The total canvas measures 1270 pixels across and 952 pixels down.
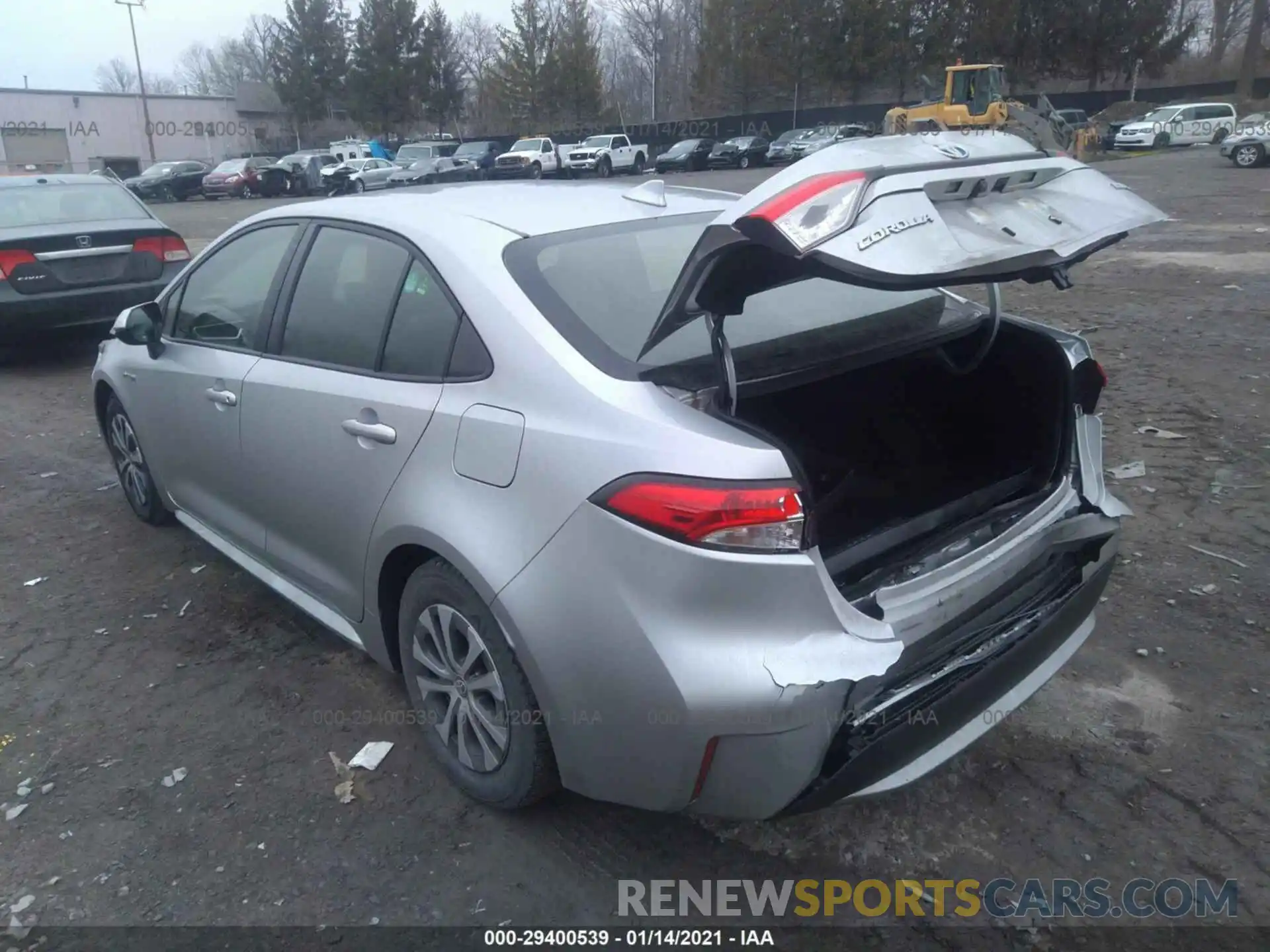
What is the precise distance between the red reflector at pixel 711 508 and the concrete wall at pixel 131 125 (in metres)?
59.4

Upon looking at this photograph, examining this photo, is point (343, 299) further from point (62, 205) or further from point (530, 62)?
point (530, 62)

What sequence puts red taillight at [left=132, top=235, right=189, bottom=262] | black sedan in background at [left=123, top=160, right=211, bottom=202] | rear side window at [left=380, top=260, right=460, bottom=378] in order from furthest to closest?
black sedan in background at [left=123, top=160, right=211, bottom=202], red taillight at [left=132, top=235, right=189, bottom=262], rear side window at [left=380, top=260, right=460, bottom=378]

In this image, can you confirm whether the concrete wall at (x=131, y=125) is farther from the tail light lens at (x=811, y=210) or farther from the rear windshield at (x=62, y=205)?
the tail light lens at (x=811, y=210)

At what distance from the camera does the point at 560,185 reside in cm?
370

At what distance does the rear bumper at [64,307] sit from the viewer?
7.90 m

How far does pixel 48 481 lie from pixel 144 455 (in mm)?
1736

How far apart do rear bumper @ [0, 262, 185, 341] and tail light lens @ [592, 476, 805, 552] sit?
23.6 feet

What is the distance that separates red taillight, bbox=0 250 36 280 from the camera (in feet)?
25.7

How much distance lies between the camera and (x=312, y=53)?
6219 cm

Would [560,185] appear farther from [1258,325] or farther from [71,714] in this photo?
[1258,325]

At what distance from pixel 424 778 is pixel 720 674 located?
1.33m

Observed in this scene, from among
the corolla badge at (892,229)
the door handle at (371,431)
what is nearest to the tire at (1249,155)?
the corolla badge at (892,229)

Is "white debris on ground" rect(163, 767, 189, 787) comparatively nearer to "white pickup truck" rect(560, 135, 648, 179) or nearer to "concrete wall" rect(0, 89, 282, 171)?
"white pickup truck" rect(560, 135, 648, 179)

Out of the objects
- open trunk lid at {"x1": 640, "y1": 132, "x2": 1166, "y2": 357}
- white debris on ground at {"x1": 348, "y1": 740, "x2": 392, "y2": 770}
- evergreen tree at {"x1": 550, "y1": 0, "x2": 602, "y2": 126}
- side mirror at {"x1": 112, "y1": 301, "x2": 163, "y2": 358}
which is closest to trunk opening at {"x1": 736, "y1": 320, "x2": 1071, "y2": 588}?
open trunk lid at {"x1": 640, "y1": 132, "x2": 1166, "y2": 357}
